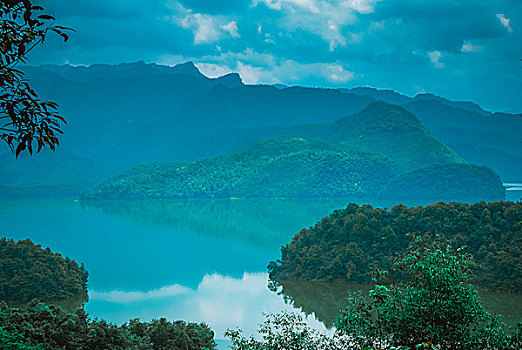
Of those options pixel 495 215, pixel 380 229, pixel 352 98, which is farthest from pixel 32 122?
pixel 352 98

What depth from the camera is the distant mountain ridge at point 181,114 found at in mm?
→ 116562

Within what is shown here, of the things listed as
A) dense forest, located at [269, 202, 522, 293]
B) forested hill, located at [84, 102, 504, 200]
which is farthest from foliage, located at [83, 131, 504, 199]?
dense forest, located at [269, 202, 522, 293]

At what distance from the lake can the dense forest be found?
0.83 metres

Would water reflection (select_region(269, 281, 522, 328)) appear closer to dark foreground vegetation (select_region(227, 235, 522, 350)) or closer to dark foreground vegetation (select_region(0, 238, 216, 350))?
dark foreground vegetation (select_region(0, 238, 216, 350))

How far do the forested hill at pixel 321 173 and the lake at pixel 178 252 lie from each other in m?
13.1

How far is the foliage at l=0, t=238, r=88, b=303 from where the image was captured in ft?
54.7

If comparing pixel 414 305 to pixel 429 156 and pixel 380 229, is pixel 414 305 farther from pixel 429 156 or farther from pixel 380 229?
pixel 429 156

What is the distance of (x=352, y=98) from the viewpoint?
141500mm

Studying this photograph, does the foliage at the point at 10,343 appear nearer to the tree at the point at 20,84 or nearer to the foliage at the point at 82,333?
the foliage at the point at 82,333

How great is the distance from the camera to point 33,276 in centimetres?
1698

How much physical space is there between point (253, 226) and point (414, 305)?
3197 centimetres

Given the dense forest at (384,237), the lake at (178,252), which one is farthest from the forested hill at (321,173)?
the dense forest at (384,237)

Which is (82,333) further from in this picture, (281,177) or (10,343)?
(281,177)

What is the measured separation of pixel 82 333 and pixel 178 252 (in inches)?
796
